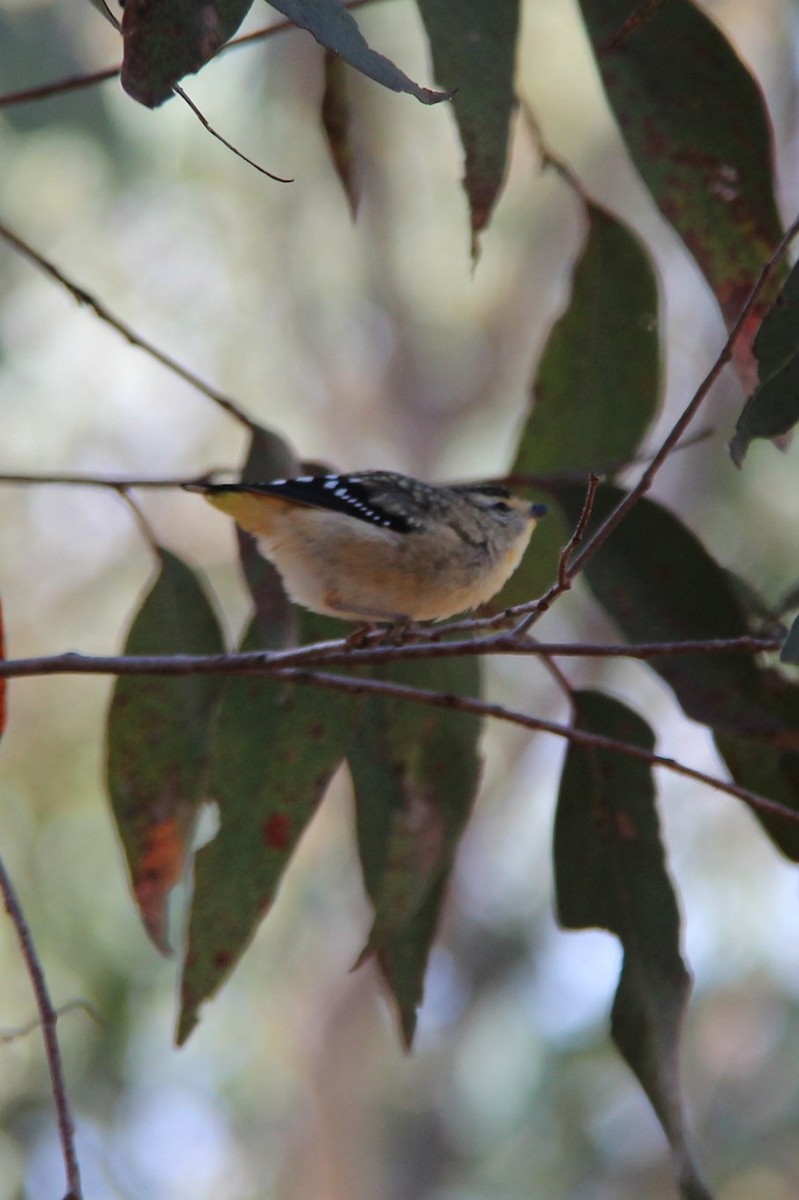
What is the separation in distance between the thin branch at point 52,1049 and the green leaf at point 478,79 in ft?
3.66

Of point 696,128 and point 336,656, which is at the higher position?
point 696,128

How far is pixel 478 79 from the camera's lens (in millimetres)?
2016

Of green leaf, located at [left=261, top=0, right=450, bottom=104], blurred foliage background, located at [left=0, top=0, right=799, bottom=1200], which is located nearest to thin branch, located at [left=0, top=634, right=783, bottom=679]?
green leaf, located at [left=261, top=0, right=450, bottom=104]

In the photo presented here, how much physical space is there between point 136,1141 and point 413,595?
16.6 feet

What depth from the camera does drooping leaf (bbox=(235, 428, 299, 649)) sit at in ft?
8.28

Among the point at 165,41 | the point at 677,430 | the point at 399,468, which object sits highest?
the point at 165,41

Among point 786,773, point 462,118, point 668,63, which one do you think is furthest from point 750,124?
point 786,773

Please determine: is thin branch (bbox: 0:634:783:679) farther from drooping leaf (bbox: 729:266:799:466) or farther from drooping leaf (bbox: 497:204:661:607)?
drooping leaf (bbox: 497:204:661:607)

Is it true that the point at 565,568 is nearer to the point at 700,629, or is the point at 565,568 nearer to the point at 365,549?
the point at 700,629

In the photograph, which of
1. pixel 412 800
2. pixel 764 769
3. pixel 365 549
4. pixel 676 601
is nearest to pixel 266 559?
pixel 365 549

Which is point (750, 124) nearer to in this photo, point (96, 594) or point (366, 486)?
point (366, 486)

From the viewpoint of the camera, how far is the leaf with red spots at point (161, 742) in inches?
97.0

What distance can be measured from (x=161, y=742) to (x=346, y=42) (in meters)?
1.49

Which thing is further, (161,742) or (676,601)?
(161,742)
